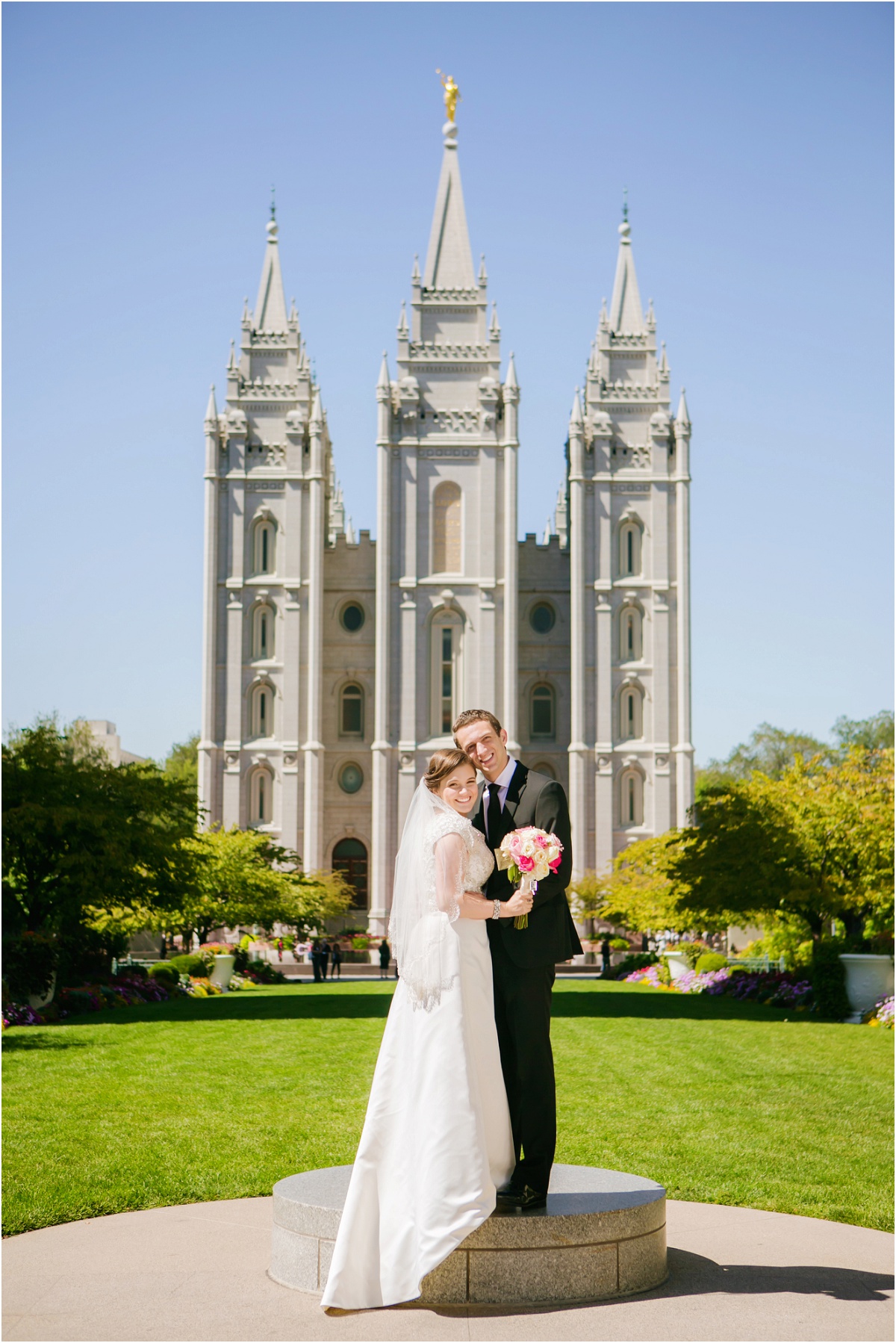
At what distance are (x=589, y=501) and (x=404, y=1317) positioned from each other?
52465 millimetres

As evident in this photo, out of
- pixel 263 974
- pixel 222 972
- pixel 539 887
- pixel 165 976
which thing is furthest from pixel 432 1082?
pixel 263 974

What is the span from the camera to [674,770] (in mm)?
55469

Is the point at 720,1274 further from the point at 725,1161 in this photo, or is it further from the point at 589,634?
the point at 589,634

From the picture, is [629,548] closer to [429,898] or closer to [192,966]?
[192,966]

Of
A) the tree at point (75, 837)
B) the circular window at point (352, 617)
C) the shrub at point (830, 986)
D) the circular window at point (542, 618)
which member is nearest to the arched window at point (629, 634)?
the circular window at point (542, 618)

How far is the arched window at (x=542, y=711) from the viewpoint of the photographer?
5803 centimetres

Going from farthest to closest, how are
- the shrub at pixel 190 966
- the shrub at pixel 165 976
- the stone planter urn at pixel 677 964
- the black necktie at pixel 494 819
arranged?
1. the stone planter urn at pixel 677 964
2. the shrub at pixel 190 966
3. the shrub at pixel 165 976
4. the black necktie at pixel 494 819

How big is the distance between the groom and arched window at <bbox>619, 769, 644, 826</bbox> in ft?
162

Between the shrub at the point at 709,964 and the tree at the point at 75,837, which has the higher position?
the tree at the point at 75,837

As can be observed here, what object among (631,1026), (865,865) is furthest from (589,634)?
(631,1026)

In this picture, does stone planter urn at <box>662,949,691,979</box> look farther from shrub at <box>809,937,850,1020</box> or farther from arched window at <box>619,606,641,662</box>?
arched window at <box>619,606,641,662</box>

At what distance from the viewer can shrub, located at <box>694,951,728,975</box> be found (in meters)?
31.6

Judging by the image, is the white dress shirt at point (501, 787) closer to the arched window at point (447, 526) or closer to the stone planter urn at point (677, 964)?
the stone planter urn at point (677, 964)

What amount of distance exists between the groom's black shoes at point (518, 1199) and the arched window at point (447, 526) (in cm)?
5065
